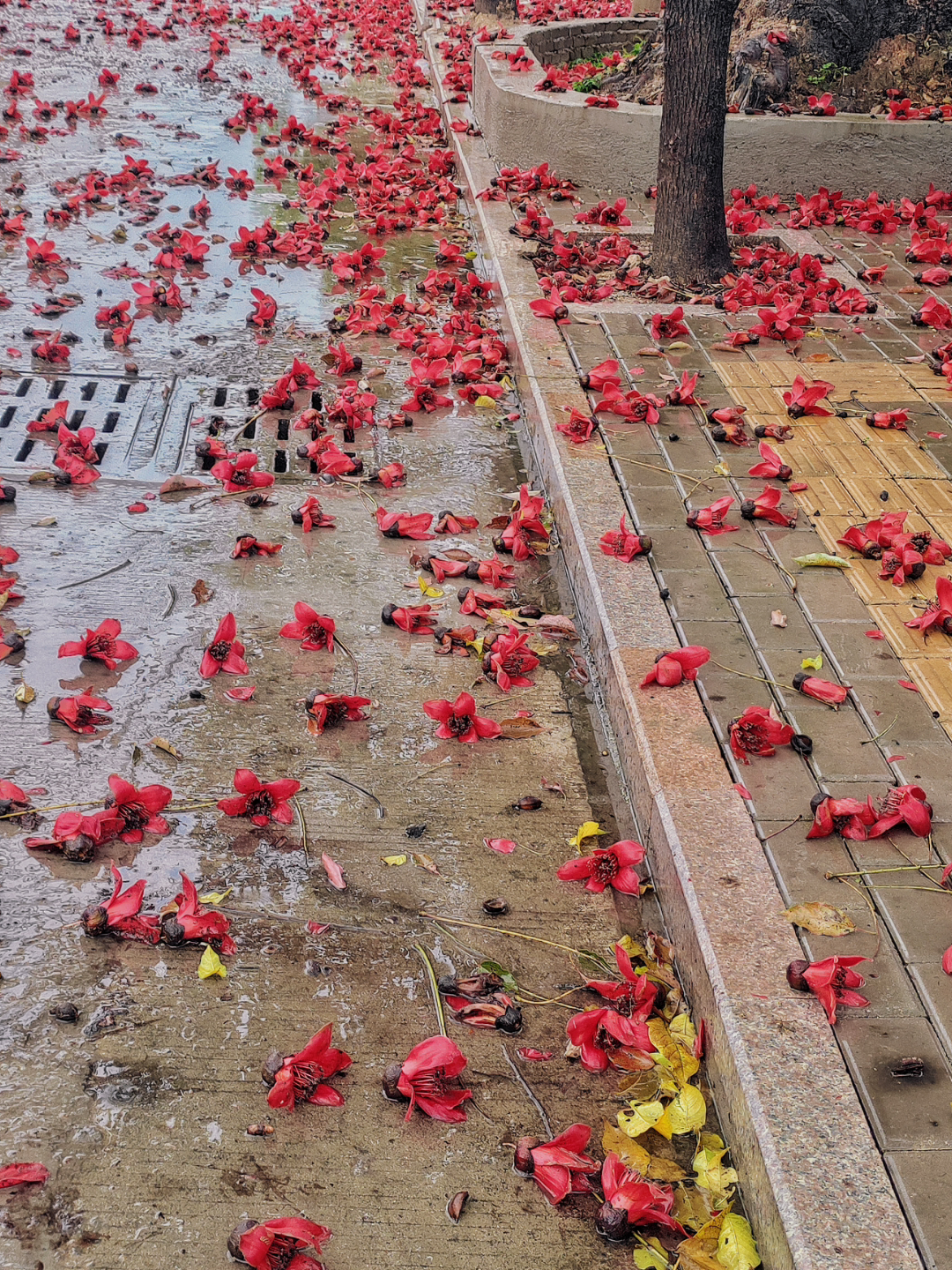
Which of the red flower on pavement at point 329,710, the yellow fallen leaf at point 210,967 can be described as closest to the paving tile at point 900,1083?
the yellow fallen leaf at point 210,967

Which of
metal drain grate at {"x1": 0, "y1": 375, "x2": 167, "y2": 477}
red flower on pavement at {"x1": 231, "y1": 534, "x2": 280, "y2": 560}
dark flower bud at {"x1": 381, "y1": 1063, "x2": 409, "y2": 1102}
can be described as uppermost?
metal drain grate at {"x1": 0, "y1": 375, "x2": 167, "y2": 477}

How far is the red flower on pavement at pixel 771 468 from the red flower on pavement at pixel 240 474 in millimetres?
Answer: 1873

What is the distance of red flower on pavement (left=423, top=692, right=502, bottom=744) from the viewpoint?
3.28 metres

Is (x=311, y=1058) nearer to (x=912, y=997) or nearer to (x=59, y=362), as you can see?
(x=912, y=997)

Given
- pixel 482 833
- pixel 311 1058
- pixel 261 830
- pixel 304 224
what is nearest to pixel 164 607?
pixel 261 830

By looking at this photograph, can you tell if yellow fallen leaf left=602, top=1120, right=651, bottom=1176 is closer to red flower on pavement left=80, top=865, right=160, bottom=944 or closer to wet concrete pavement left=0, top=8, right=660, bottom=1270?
wet concrete pavement left=0, top=8, right=660, bottom=1270

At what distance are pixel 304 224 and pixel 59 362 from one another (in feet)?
7.84

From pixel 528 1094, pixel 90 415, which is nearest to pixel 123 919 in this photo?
pixel 528 1094

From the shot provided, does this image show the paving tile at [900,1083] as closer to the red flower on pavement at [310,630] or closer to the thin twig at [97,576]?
the red flower on pavement at [310,630]

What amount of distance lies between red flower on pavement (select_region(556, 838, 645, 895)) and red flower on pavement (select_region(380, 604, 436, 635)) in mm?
1155

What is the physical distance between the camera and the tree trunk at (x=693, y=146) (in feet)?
18.4

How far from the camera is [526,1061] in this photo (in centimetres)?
248

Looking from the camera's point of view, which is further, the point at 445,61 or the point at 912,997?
the point at 445,61

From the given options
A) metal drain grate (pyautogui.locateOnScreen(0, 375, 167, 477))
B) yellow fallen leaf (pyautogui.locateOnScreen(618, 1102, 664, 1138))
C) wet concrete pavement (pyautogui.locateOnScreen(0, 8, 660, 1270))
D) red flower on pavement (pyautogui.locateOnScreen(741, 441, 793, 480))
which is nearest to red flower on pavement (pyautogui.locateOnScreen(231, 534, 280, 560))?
wet concrete pavement (pyautogui.locateOnScreen(0, 8, 660, 1270))
